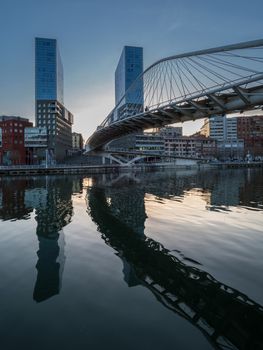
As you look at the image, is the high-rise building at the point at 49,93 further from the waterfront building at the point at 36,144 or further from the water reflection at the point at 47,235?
the water reflection at the point at 47,235

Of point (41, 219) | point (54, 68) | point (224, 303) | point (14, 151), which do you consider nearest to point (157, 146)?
point (54, 68)

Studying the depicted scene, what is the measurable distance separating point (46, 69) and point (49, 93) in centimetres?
1569

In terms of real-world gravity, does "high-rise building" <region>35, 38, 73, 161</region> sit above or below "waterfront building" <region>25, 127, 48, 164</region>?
above

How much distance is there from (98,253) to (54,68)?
186378 millimetres

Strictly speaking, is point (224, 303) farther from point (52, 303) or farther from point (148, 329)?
point (52, 303)

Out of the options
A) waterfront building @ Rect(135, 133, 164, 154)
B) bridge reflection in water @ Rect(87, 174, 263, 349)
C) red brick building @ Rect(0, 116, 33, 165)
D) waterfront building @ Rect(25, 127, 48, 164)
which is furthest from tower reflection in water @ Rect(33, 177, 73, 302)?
waterfront building @ Rect(135, 133, 164, 154)

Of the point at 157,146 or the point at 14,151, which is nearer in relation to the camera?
the point at 14,151

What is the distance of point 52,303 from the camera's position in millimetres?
9828

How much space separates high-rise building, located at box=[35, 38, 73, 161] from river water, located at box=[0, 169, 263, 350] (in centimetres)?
15191

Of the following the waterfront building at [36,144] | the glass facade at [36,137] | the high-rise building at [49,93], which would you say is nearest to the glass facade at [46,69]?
the high-rise building at [49,93]

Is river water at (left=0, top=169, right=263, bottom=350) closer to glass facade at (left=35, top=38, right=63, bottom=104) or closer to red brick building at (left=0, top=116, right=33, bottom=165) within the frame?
red brick building at (left=0, top=116, right=33, bottom=165)

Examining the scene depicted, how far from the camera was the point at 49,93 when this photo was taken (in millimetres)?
176750

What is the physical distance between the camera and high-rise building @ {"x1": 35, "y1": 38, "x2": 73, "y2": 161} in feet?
557

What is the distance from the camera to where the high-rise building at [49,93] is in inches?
6678
